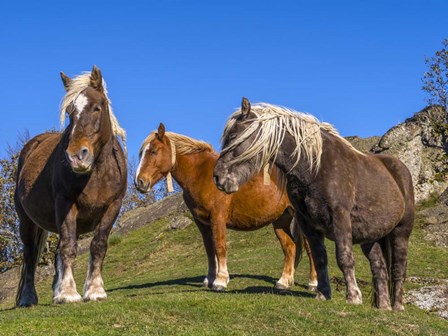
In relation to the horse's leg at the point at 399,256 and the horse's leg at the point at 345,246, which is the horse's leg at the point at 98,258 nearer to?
the horse's leg at the point at 345,246

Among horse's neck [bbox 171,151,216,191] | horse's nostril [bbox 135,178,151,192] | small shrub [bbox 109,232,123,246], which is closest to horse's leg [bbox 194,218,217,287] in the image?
horse's neck [bbox 171,151,216,191]

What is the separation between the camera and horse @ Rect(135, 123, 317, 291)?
40.5 feet

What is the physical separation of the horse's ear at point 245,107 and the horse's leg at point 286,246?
5503mm

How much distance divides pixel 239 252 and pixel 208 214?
9916mm

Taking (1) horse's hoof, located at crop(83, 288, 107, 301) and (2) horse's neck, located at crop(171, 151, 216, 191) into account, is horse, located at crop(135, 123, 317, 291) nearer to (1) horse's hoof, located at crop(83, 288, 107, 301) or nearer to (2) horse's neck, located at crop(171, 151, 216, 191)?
(2) horse's neck, located at crop(171, 151, 216, 191)

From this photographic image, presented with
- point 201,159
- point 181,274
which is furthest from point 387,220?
point 181,274

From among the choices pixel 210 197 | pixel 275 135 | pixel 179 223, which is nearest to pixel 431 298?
pixel 210 197

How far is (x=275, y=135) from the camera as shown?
8.62 meters

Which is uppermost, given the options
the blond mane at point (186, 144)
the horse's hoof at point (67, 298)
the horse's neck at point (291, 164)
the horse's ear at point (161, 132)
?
the horse's ear at point (161, 132)

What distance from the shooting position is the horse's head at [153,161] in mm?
12781

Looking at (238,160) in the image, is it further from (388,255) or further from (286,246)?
(286,246)

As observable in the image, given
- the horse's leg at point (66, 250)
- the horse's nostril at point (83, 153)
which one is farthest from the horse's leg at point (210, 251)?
the horse's nostril at point (83, 153)

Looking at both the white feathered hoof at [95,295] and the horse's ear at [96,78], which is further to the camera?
the horse's ear at [96,78]

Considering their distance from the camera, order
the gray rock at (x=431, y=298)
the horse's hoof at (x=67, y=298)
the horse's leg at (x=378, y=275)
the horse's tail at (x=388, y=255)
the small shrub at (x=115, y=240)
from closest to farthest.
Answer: the horse's hoof at (x=67, y=298), the horse's leg at (x=378, y=275), the horse's tail at (x=388, y=255), the gray rock at (x=431, y=298), the small shrub at (x=115, y=240)
